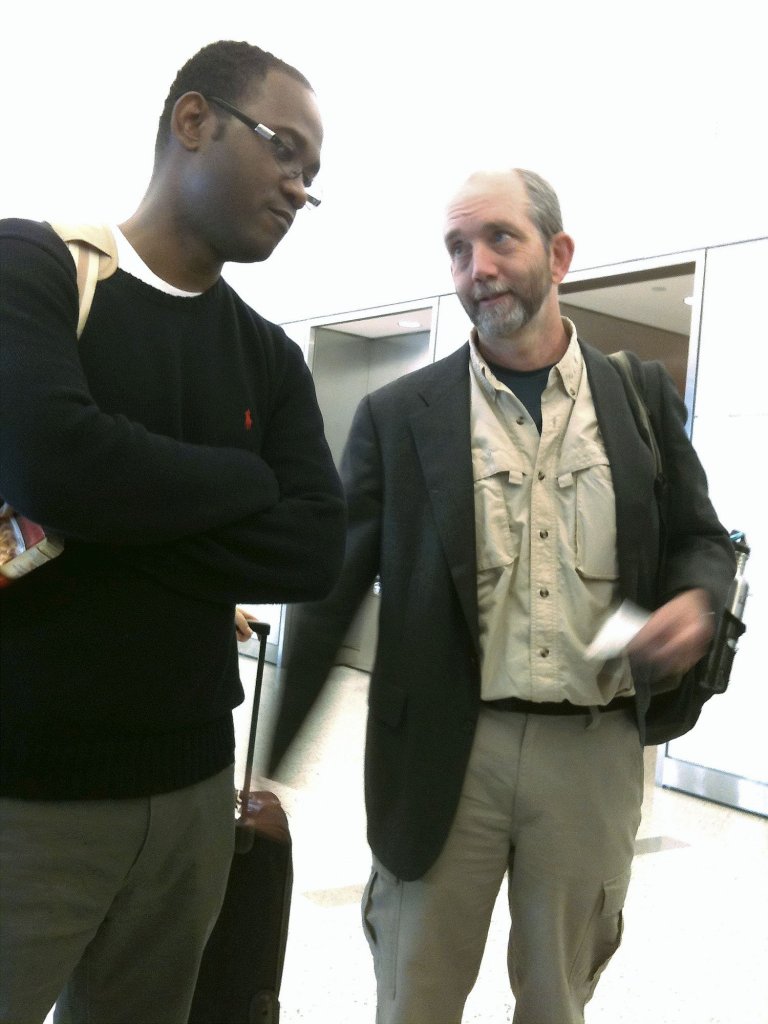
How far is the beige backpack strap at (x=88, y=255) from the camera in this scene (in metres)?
1.41

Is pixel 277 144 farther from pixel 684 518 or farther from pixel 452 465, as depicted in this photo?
pixel 684 518

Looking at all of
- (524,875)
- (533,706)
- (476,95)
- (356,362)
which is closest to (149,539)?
(533,706)

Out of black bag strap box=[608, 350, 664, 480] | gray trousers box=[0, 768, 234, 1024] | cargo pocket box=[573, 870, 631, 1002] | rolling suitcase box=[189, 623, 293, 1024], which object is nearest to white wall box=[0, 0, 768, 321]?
black bag strap box=[608, 350, 664, 480]

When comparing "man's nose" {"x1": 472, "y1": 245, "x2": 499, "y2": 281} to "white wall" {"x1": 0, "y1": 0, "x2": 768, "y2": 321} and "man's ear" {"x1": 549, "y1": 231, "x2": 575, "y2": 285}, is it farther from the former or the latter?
"white wall" {"x1": 0, "y1": 0, "x2": 768, "y2": 321}

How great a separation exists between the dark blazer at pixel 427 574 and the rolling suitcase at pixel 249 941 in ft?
0.62

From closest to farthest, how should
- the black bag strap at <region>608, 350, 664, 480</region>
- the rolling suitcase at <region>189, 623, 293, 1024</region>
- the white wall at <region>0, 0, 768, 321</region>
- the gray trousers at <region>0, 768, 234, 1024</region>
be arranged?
the gray trousers at <region>0, 768, 234, 1024</region> → the rolling suitcase at <region>189, 623, 293, 1024</region> → the black bag strap at <region>608, 350, 664, 480</region> → the white wall at <region>0, 0, 768, 321</region>

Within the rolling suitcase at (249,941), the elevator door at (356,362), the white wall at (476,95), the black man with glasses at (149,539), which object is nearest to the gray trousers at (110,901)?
the black man with glasses at (149,539)

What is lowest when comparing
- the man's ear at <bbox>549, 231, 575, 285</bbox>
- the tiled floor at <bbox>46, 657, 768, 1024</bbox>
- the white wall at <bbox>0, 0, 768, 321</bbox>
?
the tiled floor at <bbox>46, 657, 768, 1024</bbox>

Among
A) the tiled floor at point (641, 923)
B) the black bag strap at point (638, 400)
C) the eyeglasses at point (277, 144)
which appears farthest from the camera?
the tiled floor at point (641, 923)

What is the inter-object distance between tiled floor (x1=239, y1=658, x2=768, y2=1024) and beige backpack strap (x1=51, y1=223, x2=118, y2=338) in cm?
84

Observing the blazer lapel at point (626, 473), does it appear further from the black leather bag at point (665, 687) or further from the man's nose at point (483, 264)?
the man's nose at point (483, 264)

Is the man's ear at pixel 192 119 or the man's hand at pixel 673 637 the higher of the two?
the man's ear at pixel 192 119

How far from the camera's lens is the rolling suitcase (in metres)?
1.88

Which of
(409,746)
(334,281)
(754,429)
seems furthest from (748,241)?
(409,746)
